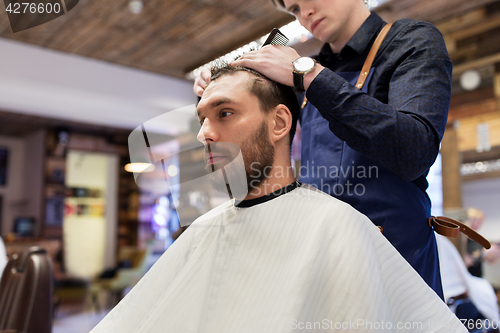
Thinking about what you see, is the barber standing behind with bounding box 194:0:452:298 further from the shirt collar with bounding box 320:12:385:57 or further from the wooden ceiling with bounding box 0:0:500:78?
the wooden ceiling with bounding box 0:0:500:78

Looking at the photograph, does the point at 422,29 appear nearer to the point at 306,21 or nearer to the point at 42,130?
the point at 306,21

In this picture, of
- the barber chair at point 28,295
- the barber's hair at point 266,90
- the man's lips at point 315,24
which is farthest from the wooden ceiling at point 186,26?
the barber's hair at point 266,90

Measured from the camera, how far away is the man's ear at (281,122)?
3.72 feet

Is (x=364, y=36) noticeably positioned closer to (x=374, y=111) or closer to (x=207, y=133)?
(x=374, y=111)

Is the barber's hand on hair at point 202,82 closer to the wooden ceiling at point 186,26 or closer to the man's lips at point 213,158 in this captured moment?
the man's lips at point 213,158

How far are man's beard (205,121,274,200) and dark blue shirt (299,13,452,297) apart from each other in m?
0.18

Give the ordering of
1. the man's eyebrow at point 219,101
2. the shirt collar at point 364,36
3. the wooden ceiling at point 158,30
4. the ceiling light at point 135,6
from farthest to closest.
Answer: the wooden ceiling at point 158,30 → the ceiling light at point 135,6 → the shirt collar at point 364,36 → the man's eyebrow at point 219,101

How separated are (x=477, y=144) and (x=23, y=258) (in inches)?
190

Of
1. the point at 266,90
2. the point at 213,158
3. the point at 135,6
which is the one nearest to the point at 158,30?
the point at 135,6

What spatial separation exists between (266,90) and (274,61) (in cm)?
14

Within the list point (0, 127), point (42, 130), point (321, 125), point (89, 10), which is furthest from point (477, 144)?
point (0, 127)

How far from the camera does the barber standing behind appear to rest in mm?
906

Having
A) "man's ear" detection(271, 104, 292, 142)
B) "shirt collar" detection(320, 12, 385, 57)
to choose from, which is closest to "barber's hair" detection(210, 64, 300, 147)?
"man's ear" detection(271, 104, 292, 142)

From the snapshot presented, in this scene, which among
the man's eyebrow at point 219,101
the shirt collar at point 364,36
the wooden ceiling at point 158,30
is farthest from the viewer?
the wooden ceiling at point 158,30
